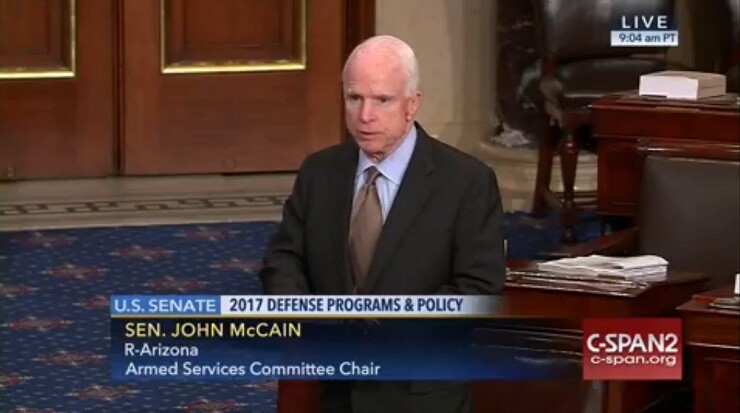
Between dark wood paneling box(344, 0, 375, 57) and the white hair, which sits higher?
the white hair

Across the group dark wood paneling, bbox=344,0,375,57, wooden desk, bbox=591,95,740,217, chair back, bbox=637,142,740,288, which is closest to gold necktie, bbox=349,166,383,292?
chair back, bbox=637,142,740,288

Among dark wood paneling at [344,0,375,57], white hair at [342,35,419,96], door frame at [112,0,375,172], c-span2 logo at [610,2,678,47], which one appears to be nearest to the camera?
white hair at [342,35,419,96]

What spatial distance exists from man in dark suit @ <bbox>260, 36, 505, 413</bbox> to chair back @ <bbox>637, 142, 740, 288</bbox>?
2.93ft

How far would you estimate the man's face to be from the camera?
12.3ft

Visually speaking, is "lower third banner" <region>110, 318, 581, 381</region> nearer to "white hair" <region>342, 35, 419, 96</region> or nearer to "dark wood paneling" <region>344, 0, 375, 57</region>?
"white hair" <region>342, 35, 419, 96</region>

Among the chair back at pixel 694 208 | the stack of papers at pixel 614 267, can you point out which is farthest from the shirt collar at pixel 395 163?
the chair back at pixel 694 208

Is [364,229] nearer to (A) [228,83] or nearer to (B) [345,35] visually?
(A) [228,83]

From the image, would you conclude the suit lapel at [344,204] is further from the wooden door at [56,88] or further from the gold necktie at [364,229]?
the wooden door at [56,88]

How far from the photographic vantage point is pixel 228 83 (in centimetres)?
902

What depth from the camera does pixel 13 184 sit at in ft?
28.7

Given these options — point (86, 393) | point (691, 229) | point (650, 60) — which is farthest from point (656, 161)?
point (650, 60)

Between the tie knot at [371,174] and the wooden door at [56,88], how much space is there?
5073mm

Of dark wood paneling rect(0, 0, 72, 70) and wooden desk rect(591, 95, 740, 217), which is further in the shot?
dark wood paneling rect(0, 0, 72, 70)

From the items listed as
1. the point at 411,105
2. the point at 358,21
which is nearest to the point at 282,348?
the point at 411,105
